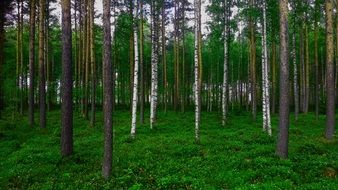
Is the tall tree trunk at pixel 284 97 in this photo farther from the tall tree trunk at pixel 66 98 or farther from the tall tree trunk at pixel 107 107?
the tall tree trunk at pixel 66 98

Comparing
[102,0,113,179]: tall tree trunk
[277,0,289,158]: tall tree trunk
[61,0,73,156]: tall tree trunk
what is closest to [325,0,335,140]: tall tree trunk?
[277,0,289,158]: tall tree trunk

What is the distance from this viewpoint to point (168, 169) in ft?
51.2

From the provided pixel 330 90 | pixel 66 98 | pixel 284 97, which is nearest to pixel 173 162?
pixel 284 97

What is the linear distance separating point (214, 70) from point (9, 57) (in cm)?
2794

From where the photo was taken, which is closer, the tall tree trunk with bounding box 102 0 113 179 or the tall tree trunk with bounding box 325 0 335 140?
the tall tree trunk with bounding box 102 0 113 179

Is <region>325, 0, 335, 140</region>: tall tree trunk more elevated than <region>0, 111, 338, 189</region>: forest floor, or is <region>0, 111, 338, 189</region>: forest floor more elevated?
<region>325, 0, 335, 140</region>: tall tree trunk

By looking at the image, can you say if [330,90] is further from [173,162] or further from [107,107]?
Answer: [107,107]

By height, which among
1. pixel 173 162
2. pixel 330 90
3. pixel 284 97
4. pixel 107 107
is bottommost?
pixel 173 162

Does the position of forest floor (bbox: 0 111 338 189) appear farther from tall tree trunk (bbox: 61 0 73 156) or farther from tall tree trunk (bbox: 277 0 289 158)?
tall tree trunk (bbox: 61 0 73 156)

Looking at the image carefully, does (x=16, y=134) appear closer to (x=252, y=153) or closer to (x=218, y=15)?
(x=252, y=153)

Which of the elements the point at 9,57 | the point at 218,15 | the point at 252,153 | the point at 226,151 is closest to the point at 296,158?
the point at 252,153

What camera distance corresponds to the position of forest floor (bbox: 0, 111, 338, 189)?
45.6 feet

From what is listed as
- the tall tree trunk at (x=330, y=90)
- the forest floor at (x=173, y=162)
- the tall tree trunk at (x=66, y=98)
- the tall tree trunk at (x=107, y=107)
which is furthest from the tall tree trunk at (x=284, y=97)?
the tall tree trunk at (x=66, y=98)

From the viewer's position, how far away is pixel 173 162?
1670 centimetres
